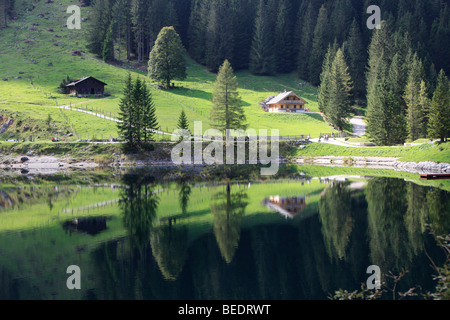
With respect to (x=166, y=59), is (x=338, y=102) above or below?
below

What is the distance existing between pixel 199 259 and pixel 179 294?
181 inches

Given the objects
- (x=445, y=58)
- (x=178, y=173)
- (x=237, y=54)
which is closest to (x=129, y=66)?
(x=237, y=54)

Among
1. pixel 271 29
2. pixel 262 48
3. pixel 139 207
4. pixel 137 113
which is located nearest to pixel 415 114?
pixel 137 113

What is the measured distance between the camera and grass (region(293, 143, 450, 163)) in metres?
59.6

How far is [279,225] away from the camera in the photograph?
103 ft

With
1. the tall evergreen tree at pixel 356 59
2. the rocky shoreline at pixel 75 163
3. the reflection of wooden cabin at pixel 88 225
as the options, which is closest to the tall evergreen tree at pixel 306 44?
the tall evergreen tree at pixel 356 59

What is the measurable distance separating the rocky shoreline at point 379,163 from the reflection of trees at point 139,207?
31345 millimetres

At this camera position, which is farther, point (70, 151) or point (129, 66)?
point (129, 66)

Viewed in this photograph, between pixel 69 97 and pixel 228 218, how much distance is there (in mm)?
75238

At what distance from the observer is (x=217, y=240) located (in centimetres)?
2691

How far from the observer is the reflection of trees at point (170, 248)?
2188 centimetres

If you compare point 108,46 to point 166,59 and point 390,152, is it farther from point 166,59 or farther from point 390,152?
point 390,152

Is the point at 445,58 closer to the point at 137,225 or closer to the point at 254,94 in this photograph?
the point at 254,94

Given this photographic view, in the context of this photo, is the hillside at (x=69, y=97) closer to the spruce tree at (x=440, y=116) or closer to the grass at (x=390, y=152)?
the grass at (x=390, y=152)
